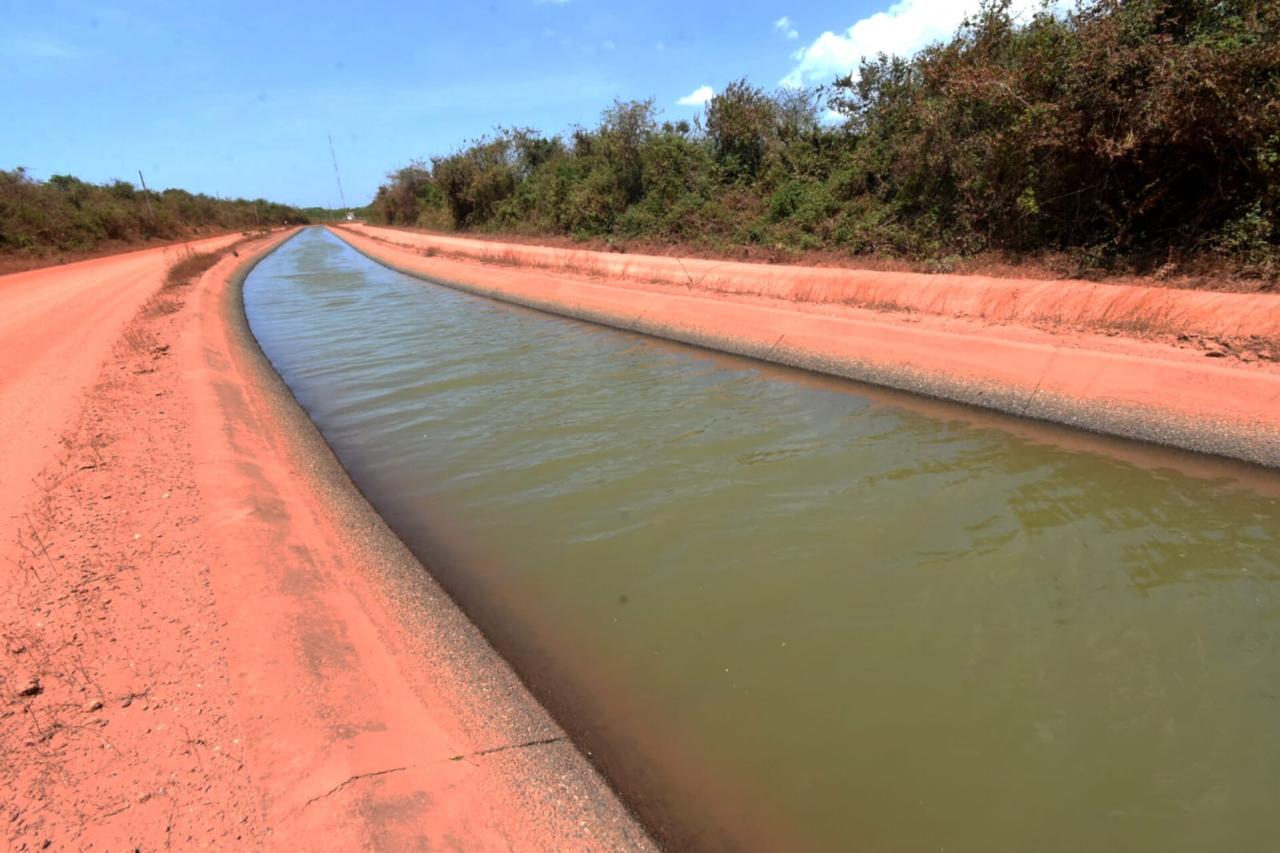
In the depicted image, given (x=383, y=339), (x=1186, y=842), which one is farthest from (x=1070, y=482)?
(x=383, y=339)

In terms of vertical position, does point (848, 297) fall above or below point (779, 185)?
below

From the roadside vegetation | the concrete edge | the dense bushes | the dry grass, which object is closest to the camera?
the concrete edge

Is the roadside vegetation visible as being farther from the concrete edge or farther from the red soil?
the concrete edge

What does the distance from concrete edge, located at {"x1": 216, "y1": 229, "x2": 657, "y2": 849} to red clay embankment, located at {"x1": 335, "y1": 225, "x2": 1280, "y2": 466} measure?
22.2 feet

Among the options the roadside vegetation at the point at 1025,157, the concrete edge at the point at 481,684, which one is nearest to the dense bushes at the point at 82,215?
the roadside vegetation at the point at 1025,157

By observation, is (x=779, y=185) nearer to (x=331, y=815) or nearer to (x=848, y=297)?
(x=848, y=297)

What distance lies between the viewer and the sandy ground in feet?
8.30

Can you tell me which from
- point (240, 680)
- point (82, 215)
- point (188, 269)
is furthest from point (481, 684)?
point (82, 215)

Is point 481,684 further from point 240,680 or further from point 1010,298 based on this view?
point 1010,298

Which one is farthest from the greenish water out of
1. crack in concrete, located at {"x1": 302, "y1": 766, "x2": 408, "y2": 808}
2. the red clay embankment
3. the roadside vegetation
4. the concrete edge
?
the roadside vegetation

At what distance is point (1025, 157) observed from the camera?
1134 cm

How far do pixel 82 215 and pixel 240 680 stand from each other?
46.7m

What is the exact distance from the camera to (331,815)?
8.36ft

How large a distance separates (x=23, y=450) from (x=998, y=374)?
10522mm
